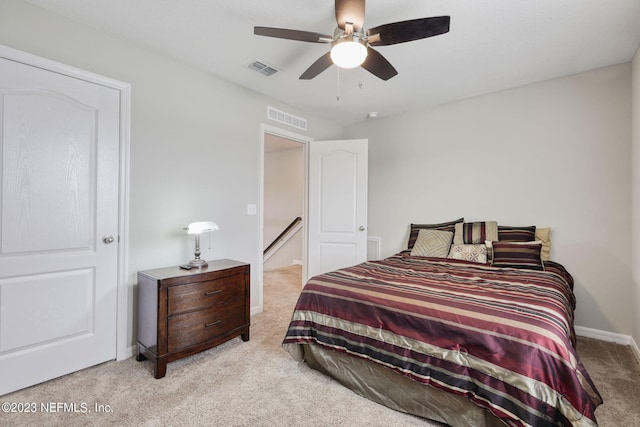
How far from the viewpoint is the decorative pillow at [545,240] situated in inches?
115

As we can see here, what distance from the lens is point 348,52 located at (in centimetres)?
184

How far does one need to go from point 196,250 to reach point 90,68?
5.18ft

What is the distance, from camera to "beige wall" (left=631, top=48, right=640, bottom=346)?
2381 millimetres

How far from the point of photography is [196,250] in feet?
8.45

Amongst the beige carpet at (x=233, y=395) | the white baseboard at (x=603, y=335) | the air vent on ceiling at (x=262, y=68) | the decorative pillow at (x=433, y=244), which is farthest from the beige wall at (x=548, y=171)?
the air vent on ceiling at (x=262, y=68)

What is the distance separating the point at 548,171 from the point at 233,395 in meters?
3.47

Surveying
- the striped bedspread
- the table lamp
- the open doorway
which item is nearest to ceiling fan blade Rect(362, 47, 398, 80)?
the striped bedspread

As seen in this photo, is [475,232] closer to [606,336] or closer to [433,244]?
[433,244]

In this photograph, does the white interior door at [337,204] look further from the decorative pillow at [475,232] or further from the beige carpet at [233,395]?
the beige carpet at [233,395]

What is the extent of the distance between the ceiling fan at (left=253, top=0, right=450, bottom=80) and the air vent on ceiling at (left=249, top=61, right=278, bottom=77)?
0.95 metres

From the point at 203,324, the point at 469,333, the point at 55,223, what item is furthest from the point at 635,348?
the point at 55,223

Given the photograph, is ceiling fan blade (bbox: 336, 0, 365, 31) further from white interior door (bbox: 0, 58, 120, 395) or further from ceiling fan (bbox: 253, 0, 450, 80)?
white interior door (bbox: 0, 58, 120, 395)

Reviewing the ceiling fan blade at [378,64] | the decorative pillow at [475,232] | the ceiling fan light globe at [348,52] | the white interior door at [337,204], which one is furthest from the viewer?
the white interior door at [337,204]

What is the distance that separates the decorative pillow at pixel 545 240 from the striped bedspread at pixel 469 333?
0.60 m
